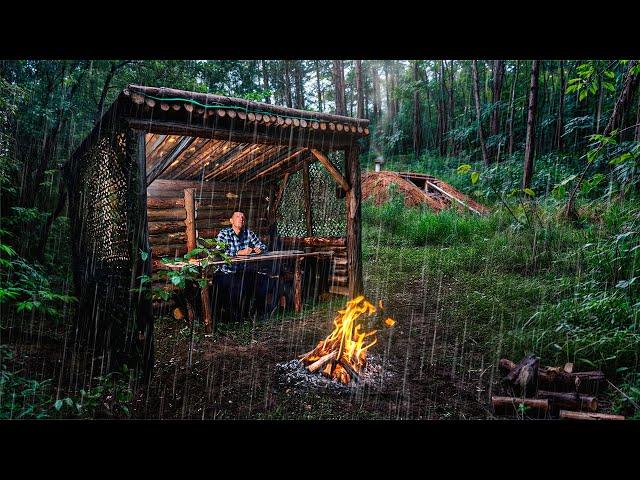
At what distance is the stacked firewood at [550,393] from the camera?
3662mm

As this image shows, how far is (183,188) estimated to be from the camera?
8.77 metres

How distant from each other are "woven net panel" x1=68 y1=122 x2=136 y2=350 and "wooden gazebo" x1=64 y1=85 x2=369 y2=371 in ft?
0.06

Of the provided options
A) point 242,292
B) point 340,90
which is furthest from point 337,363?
point 340,90

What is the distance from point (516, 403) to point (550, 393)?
37 centimetres

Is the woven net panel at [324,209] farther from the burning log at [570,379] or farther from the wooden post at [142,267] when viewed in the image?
the burning log at [570,379]

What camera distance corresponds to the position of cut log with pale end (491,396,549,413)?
371cm

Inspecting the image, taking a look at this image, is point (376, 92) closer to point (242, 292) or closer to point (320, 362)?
point (242, 292)

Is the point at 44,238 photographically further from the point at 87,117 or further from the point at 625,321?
the point at 625,321

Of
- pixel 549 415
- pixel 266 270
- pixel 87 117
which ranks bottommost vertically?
pixel 549 415

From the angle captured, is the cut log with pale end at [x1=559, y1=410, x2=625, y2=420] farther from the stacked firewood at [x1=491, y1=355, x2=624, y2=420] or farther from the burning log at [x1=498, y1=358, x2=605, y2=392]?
the burning log at [x1=498, y1=358, x2=605, y2=392]

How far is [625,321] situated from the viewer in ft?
15.9
